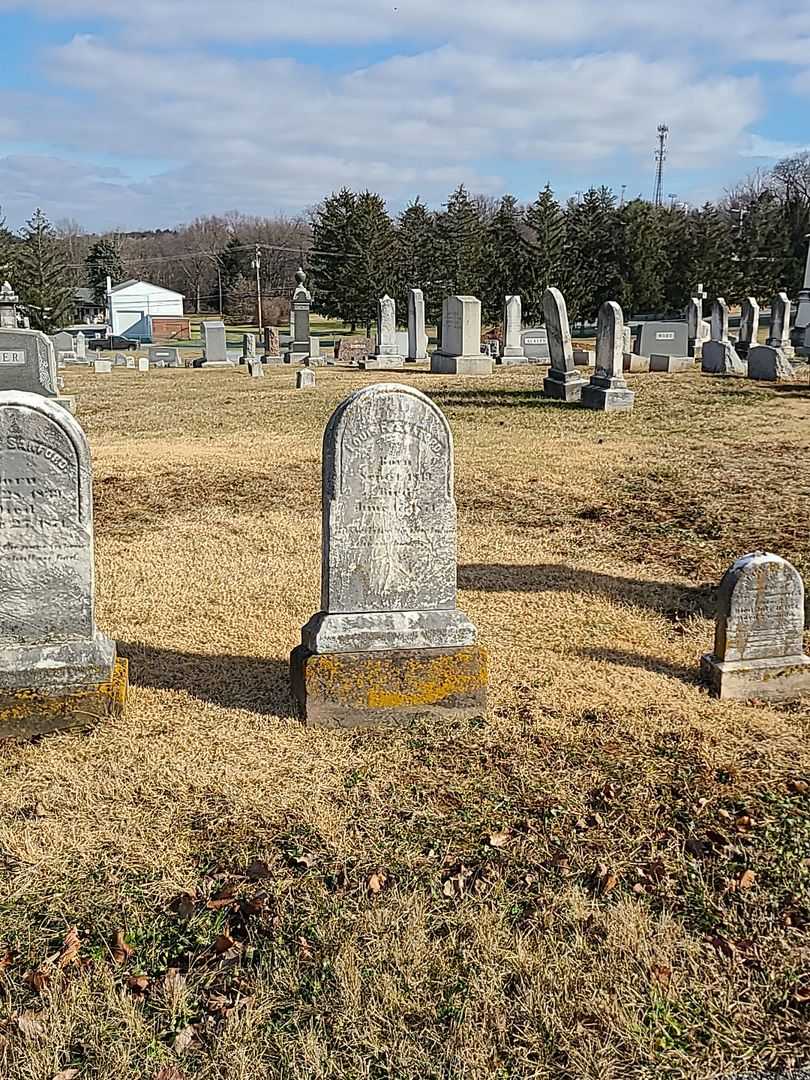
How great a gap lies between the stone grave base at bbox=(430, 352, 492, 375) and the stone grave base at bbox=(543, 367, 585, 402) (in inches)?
214

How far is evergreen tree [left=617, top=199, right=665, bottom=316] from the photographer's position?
4722cm

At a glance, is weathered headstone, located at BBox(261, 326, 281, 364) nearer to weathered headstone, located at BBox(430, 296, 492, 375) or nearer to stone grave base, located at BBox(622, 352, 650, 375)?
weathered headstone, located at BBox(430, 296, 492, 375)

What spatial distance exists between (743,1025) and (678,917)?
1.67 ft

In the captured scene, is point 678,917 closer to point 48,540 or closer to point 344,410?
point 344,410

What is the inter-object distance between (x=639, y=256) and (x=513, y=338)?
908 inches

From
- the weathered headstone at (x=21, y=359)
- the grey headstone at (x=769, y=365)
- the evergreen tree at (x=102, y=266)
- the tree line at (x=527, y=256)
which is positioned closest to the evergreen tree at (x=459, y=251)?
the tree line at (x=527, y=256)

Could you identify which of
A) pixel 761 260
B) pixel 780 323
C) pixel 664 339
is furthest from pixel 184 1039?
pixel 761 260

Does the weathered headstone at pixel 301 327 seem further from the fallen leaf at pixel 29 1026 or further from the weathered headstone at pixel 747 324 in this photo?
the fallen leaf at pixel 29 1026

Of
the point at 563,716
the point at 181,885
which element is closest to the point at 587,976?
the point at 181,885

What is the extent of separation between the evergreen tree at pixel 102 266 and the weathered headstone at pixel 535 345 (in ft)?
173

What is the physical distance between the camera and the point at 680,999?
9.83 feet

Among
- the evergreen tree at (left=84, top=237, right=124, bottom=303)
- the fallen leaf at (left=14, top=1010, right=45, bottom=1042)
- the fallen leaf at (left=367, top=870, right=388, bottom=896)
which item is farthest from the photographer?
the evergreen tree at (left=84, top=237, right=124, bottom=303)

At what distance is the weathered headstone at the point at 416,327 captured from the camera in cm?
2802

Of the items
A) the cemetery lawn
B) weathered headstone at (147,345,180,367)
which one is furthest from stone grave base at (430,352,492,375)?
the cemetery lawn
